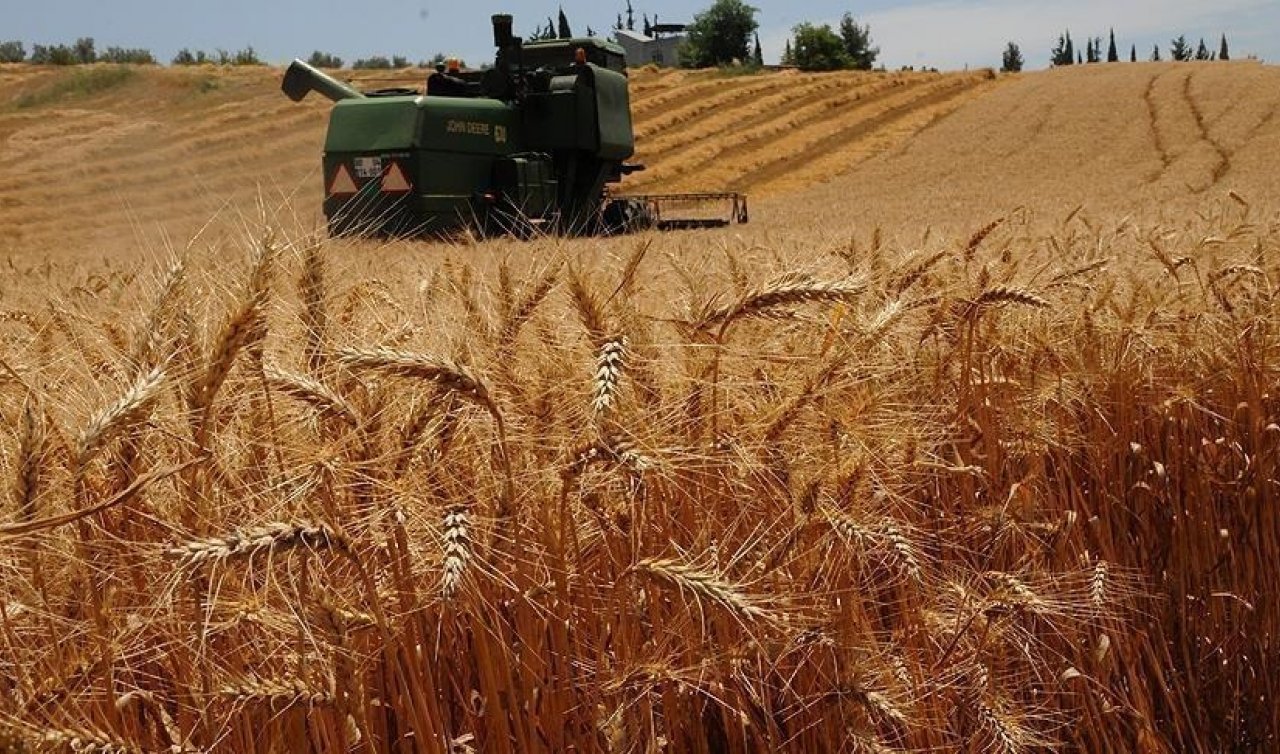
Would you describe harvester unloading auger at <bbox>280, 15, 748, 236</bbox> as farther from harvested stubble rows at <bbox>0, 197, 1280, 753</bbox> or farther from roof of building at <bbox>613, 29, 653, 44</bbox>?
roof of building at <bbox>613, 29, 653, 44</bbox>

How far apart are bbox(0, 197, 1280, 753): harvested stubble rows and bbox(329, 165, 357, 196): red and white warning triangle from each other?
873 cm

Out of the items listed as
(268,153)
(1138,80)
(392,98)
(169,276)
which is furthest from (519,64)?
(1138,80)

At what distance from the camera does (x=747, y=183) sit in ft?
86.6

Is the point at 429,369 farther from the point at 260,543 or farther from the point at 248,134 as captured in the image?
the point at 248,134

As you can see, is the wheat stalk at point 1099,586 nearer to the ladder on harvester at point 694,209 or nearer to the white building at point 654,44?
the ladder on harvester at point 694,209

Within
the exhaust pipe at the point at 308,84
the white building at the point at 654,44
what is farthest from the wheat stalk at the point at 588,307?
the white building at the point at 654,44

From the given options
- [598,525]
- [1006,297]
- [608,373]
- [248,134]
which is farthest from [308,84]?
Result: [248,134]

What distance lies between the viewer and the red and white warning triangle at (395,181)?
1078 centimetres

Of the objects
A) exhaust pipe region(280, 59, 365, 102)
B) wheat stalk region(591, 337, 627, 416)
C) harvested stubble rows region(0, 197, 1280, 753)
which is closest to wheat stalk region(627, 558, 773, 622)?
harvested stubble rows region(0, 197, 1280, 753)

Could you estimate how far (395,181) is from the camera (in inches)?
426

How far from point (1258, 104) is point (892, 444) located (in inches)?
1264

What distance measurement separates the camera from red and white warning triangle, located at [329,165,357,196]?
1112 cm

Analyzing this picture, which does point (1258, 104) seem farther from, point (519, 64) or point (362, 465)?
point (362, 465)

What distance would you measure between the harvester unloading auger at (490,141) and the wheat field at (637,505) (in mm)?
7672
